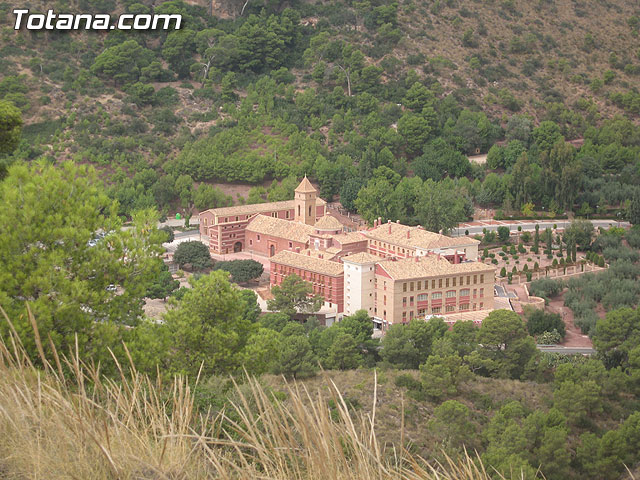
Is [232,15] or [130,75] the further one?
[232,15]

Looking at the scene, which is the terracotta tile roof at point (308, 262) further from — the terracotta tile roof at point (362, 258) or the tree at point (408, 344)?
the tree at point (408, 344)

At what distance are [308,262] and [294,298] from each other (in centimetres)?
315

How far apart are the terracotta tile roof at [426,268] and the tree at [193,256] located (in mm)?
10354

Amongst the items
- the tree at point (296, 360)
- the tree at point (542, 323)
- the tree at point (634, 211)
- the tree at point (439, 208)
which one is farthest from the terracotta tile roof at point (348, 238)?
the tree at point (634, 211)

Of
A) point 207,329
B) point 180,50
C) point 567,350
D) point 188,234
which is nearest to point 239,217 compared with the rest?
point 188,234

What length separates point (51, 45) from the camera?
210 feet

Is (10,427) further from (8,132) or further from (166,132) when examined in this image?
(166,132)

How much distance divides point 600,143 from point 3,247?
5520cm

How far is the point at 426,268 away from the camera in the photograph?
127 feet

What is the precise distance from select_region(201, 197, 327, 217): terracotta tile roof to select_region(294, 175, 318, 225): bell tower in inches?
42.0

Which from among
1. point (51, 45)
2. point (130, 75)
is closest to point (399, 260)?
point (130, 75)

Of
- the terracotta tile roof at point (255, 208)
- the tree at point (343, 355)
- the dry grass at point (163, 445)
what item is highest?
the dry grass at point (163, 445)

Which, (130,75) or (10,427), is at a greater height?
(130,75)

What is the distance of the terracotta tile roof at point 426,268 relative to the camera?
124ft
